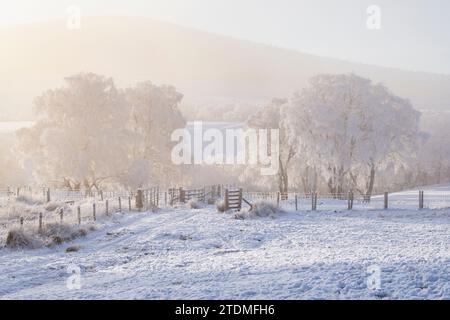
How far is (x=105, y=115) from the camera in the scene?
133 feet

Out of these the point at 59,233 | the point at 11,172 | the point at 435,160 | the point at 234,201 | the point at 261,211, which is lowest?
the point at 261,211

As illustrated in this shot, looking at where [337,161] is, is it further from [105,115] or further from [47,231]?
[47,231]

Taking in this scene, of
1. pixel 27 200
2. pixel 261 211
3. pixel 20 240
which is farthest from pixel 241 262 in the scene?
pixel 27 200

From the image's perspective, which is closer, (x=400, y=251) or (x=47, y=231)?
(x=400, y=251)

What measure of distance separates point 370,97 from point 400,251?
2884 centimetres

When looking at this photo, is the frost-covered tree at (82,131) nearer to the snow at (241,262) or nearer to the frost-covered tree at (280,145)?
the frost-covered tree at (280,145)

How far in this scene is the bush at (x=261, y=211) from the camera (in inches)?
953

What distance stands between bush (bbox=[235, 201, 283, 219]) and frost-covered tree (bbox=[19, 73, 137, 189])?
18.3 m

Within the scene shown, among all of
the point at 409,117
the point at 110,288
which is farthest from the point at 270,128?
the point at 110,288

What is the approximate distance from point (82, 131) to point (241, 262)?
101 ft

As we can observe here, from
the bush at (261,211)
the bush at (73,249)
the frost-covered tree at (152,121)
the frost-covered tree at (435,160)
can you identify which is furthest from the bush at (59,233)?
the frost-covered tree at (435,160)

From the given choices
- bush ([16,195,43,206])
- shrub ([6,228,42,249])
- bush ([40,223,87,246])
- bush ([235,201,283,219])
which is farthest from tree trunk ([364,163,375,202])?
shrub ([6,228,42,249])

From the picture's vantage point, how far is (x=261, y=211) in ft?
Result: 82.6

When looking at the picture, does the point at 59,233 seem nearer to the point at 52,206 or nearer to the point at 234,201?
the point at 52,206
